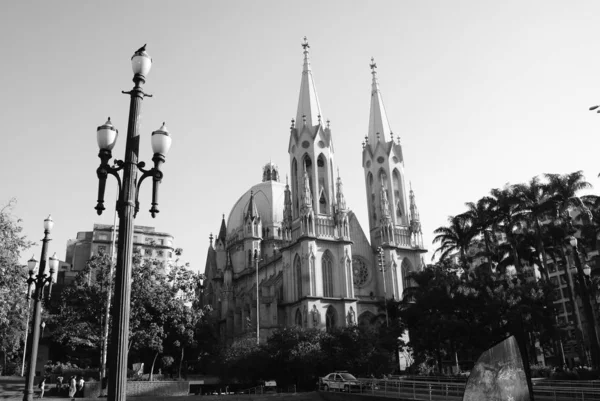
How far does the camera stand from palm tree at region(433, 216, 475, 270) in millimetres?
54812

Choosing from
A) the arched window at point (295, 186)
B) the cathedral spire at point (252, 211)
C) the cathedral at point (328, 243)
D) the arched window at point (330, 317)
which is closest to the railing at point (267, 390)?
the cathedral at point (328, 243)

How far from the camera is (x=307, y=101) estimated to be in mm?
69750

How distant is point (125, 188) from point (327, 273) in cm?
5089

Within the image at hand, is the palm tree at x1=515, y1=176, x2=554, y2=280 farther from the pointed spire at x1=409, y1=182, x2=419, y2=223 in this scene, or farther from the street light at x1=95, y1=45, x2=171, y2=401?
the street light at x1=95, y1=45, x2=171, y2=401

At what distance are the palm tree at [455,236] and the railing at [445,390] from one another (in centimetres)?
2441

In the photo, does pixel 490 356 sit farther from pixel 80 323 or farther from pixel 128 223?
pixel 80 323

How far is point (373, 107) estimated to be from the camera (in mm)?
74438

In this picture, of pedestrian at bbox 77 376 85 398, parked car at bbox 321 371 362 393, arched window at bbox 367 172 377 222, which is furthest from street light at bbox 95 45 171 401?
arched window at bbox 367 172 377 222

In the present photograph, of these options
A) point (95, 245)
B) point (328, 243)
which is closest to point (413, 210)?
point (328, 243)

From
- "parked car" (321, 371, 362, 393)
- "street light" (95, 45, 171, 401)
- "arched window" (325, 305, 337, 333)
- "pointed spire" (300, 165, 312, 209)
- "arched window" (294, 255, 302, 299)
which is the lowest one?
"parked car" (321, 371, 362, 393)

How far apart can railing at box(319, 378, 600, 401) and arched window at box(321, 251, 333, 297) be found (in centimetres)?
2320

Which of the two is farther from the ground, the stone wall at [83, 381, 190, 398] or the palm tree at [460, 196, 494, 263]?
the palm tree at [460, 196, 494, 263]

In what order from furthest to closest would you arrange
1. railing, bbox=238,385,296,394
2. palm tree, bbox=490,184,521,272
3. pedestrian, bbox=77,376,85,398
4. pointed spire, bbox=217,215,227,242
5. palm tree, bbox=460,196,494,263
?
pointed spire, bbox=217,215,227,242
palm tree, bbox=460,196,494,263
palm tree, bbox=490,184,521,272
railing, bbox=238,385,296,394
pedestrian, bbox=77,376,85,398

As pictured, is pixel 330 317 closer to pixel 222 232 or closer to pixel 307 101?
pixel 307 101
